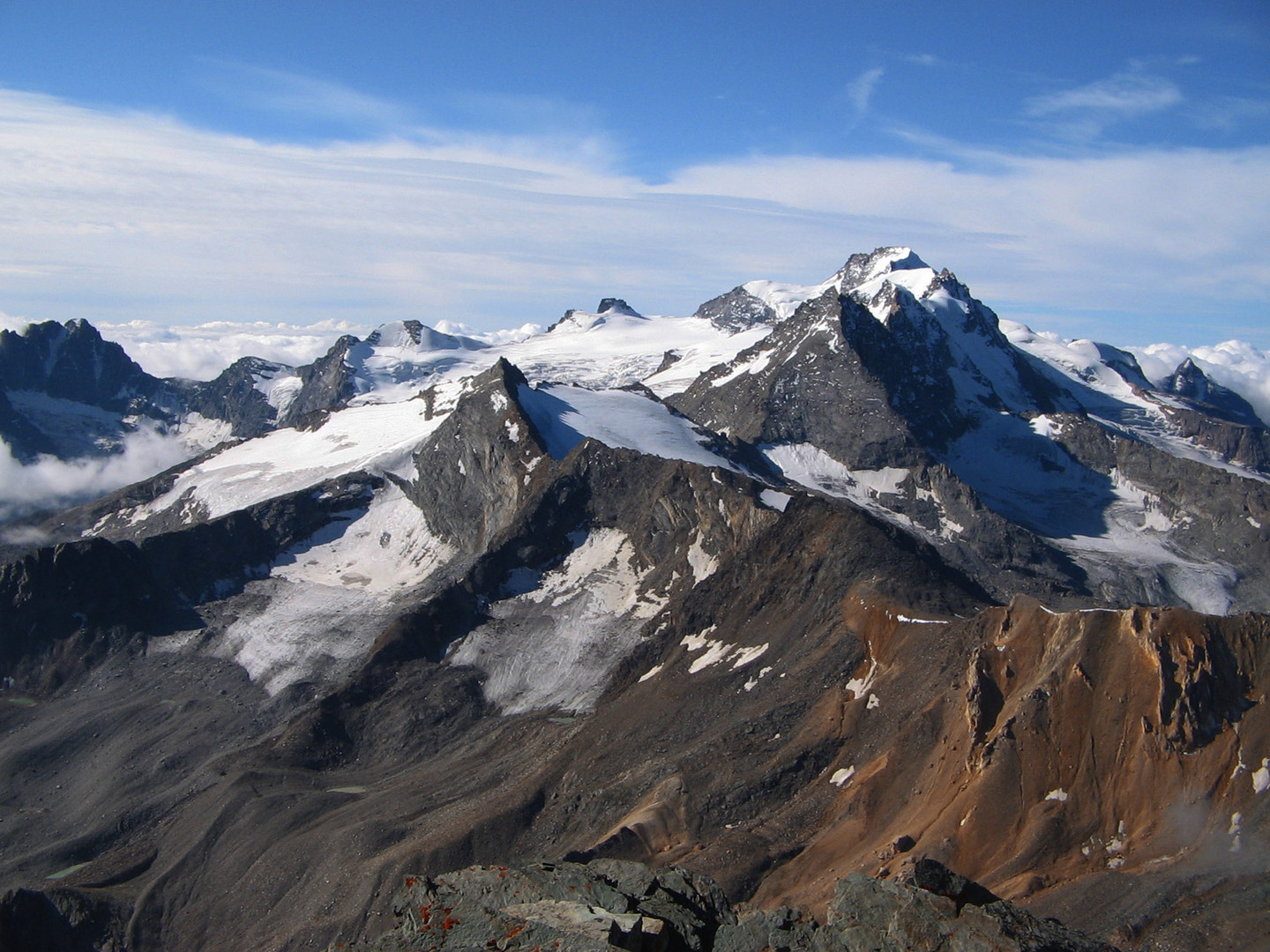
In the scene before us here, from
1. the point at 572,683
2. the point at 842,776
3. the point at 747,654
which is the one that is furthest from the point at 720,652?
the point at 842,776

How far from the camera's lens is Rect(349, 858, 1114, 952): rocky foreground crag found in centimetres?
2798

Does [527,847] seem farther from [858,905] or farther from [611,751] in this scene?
[858,905]

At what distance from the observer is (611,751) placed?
81312 mm

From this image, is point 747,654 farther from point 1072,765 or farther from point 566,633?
point 1072,765

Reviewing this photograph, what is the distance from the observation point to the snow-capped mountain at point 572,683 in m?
56.9

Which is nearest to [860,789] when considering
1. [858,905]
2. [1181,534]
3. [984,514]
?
[858,905]

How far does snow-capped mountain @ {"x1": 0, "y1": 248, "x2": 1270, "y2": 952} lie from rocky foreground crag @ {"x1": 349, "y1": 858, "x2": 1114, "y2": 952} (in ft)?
57.3

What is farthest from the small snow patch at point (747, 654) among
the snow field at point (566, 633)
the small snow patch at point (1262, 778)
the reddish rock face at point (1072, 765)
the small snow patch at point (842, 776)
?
the small snow patch at point (1262, 778)

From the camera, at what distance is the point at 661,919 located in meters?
30.5

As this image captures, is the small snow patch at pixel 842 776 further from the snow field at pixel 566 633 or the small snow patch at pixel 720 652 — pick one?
the snow field at pixel 566 633

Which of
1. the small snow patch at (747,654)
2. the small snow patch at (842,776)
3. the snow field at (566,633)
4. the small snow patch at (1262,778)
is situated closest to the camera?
the small snow patch at (1262,778)

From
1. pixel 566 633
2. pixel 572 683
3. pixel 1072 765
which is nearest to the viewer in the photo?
pixel 1072 765

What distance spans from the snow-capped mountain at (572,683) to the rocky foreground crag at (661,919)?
17460mm

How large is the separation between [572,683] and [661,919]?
7233 cm
